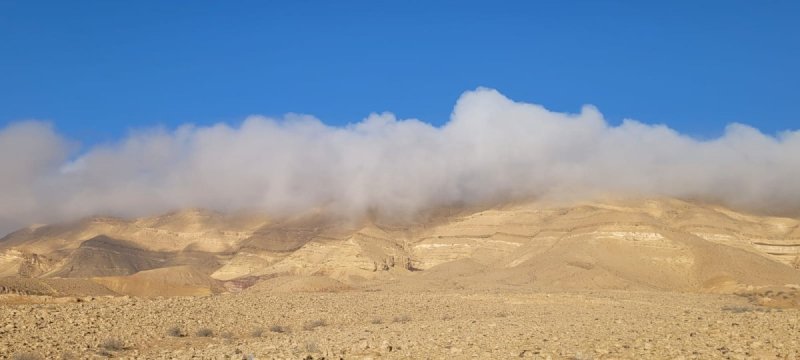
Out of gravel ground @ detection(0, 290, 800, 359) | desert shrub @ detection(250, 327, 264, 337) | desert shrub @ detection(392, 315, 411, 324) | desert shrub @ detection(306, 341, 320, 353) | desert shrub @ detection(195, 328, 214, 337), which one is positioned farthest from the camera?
desert shrub @ detection(392, 315, 411, 324)

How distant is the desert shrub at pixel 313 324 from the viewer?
2304 centimetres

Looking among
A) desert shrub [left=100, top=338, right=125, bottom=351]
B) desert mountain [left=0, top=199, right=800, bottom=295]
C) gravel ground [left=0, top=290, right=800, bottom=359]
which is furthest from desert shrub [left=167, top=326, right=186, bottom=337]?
desert mountain [left=0, top=199, right=800, bottom=295]

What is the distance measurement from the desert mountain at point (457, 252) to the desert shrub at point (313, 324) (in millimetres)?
20793

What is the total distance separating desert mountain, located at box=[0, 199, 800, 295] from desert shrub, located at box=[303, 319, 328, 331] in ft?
68.2

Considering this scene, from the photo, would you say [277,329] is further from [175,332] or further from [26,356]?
[26,356]

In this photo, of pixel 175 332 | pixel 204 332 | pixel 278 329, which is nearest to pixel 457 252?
pixel 278 329

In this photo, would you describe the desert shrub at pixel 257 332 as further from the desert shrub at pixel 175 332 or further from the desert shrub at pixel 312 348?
the desert shrub at pixel 312 348

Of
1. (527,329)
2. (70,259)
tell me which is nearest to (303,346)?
(527,329)

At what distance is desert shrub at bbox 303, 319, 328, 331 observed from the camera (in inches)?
907

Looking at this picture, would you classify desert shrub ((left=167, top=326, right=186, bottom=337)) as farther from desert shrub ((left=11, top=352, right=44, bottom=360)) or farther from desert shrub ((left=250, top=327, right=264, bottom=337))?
desert shrub ((left=11, top=352, right=44, bottom=360))

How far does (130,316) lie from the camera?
825 inches

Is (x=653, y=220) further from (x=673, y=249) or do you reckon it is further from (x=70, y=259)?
(x=70, y=259)

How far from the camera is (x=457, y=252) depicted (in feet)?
296

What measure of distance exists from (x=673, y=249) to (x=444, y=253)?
3211cm
